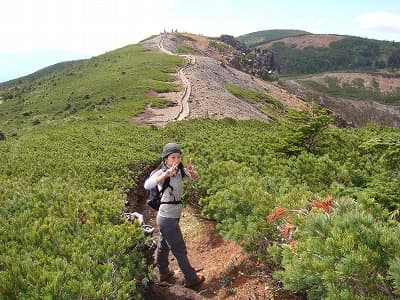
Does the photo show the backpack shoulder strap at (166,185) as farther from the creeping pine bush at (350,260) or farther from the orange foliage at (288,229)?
the creeping pine bush at (350,260)

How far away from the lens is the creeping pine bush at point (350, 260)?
179 inches

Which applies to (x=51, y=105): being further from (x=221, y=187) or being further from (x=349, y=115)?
(x=349, y=115)

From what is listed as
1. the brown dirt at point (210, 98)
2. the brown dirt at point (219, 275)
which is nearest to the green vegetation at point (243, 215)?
the brown dirt at point (219, 275)

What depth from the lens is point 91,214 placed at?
8188mm

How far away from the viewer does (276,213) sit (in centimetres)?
718

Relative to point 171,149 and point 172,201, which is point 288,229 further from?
point 171,149

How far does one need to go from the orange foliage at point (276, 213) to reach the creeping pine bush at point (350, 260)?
1.76m

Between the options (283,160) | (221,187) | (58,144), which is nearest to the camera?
(221,187)

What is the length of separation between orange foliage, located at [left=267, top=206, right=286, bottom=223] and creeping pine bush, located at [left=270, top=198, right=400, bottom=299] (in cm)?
176

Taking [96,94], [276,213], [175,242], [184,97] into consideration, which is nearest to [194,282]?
[175,242]

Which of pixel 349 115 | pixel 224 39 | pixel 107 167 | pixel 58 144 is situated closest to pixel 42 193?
pixel 107 167

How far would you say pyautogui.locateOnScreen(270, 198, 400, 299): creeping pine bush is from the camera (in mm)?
4551

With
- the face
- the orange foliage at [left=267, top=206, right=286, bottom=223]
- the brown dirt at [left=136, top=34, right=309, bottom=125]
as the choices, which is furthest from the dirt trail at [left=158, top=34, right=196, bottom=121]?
the orange foliage at [left=267, top=206, right=286, bottom=223]

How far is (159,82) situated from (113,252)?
56570 mm
